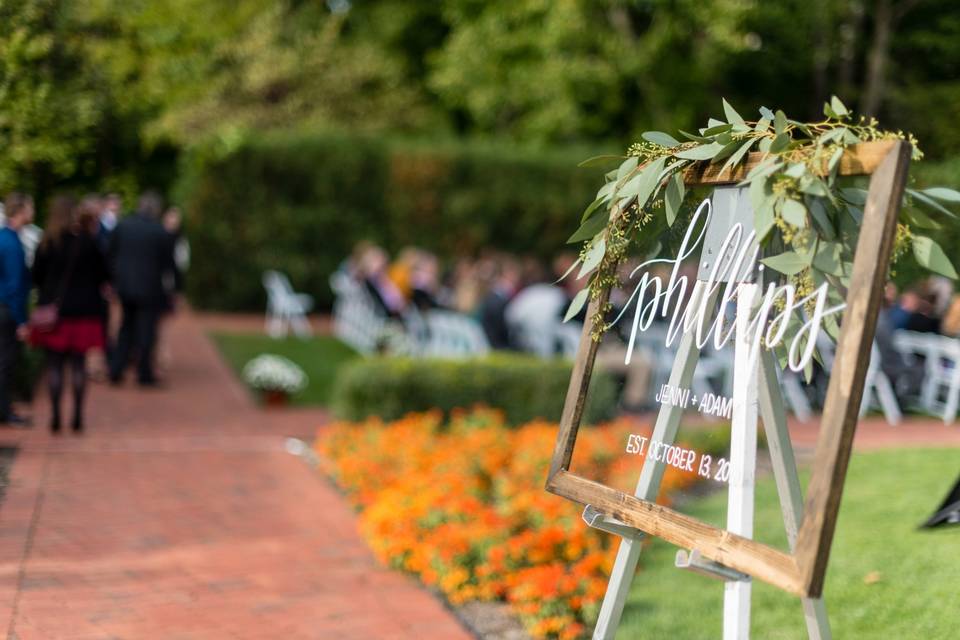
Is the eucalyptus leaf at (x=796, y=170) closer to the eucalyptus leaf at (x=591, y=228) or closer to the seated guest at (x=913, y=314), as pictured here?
the eucalyptus leaf at (x=591, y=228)

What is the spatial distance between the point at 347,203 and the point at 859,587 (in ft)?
52.9

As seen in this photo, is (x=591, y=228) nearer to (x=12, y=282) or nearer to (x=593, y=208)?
(x=593, y=208)

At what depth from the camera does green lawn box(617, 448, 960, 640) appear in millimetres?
4673

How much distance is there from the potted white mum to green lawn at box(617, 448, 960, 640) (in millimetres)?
5405

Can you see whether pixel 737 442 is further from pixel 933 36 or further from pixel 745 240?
pixel 933 36

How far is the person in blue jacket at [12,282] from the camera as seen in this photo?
301 inches

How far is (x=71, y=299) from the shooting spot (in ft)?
29.3

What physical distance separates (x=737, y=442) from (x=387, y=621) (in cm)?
244

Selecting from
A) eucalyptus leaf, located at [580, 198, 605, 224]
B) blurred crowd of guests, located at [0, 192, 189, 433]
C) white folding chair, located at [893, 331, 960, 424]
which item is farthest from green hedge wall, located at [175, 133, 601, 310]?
eucalyptus leaf, located at [580, 198, 605, 224]

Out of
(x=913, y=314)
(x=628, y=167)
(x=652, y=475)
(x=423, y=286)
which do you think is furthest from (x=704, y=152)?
(x=423, y=286)

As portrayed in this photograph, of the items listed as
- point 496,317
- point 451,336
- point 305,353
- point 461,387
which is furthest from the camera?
point 305,353

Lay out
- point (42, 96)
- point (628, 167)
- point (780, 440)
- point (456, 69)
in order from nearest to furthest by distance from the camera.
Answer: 1. point (780, 440)
2. point (628, 167)
3. point (42, 96)
4. point (456, 69)

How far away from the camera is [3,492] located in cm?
701

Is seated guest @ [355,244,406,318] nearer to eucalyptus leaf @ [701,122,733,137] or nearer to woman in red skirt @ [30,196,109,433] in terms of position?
woman in red skirt @ [30,196,109,433]
